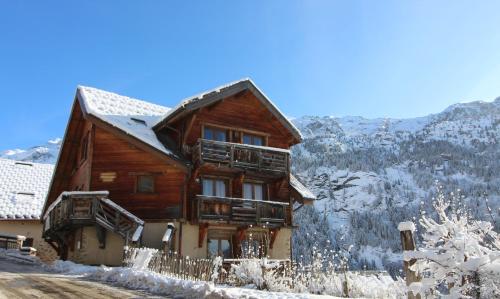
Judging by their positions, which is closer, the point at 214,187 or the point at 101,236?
the point at 101,236

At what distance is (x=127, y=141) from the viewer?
2075 cm

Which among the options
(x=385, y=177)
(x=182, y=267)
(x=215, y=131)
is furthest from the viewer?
(x=385, y=177)

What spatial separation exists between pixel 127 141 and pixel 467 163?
154852 mm

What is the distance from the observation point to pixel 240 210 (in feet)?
67.9

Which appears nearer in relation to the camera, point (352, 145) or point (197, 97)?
point (197, 97)

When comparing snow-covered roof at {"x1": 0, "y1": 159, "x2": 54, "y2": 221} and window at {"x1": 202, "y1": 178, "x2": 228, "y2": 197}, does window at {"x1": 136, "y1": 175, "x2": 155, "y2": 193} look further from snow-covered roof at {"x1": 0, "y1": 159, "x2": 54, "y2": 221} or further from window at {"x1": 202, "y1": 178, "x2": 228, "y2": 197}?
snow-covered roof at {"x1": 0, "y1": 159, "x2": 54, "y2": 221}

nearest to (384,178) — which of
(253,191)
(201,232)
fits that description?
(253,191)

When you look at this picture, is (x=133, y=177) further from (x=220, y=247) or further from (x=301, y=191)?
(x=301, y=191)

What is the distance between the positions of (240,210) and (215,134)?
4.36m

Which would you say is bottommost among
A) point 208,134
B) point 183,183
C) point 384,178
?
point 183,183

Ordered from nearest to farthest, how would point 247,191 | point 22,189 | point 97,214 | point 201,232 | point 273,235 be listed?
point 97,214
point 201,232
point 273,235
point 247,191
point 22,189

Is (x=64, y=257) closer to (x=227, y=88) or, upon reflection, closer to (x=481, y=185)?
(x=227, y=88)

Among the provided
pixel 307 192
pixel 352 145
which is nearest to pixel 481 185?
pixel 352 145

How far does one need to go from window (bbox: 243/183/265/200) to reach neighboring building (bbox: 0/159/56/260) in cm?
1501
